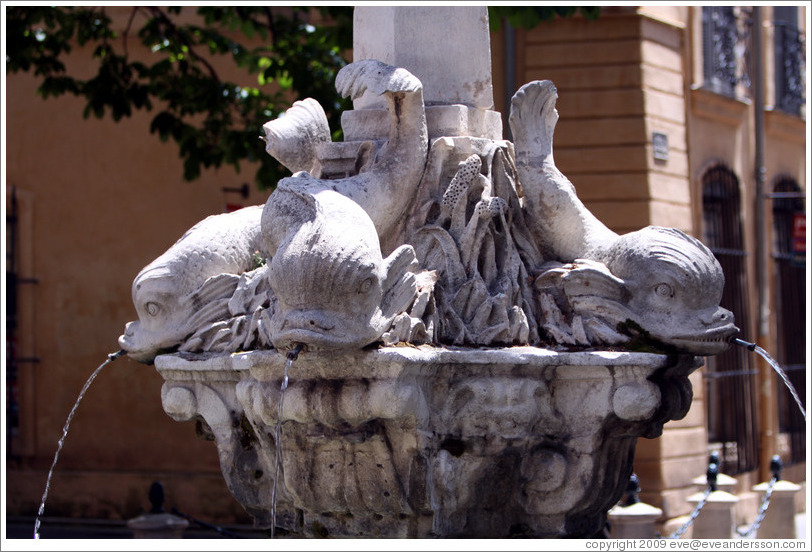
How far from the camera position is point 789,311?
1516cm

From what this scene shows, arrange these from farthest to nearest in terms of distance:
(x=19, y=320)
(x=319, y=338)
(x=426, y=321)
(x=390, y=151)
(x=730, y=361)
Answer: (x=730, y=361)
(x=19, y=320)
(x=390, y=151)
(x=426, y=321)
(x=319, y=338)

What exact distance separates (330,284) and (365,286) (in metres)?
0.11

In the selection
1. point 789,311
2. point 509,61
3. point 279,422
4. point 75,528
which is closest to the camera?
point 279,422

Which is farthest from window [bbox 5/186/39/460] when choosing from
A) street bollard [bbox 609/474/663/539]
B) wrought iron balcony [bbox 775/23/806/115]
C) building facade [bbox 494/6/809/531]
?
wrought iron balcony [bbox 775/23/806/115]

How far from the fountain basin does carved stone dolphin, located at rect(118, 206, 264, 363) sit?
0.57ft

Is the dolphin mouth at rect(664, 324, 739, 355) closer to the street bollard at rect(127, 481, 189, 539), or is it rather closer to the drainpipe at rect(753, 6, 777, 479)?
the street bollard at rect(127, 481, 189, 539)

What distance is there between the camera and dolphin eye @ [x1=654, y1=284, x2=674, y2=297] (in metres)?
4.77

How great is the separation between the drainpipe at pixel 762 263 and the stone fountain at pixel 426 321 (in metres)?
9.12

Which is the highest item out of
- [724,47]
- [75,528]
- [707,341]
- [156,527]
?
[724,47]

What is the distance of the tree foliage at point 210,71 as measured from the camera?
9.30m

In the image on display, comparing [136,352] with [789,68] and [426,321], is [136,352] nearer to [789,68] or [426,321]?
[426,321]

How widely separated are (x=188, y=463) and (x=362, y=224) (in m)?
8.42

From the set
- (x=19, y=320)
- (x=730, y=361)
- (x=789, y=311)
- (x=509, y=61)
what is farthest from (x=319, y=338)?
(x=789, y=311)

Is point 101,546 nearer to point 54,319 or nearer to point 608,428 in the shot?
point 608,428
